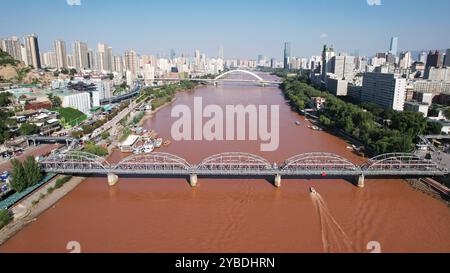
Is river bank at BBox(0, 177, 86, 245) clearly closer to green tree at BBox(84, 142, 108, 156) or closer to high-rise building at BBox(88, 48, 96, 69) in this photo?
green tree at BBox(84, 142, 108, 156)

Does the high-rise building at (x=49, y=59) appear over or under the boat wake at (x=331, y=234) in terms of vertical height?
over

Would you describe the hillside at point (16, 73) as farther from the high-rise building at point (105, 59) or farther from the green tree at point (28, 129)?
the high-rise building at point (105, 59)

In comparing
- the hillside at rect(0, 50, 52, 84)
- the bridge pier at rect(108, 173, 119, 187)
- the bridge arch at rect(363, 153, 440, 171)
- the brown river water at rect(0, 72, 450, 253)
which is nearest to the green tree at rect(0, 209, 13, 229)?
the brown river water at rect(0, 72, 450, 253)

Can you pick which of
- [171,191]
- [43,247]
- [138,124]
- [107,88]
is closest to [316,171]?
[171,191]

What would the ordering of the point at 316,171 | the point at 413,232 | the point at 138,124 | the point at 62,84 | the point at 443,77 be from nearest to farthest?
the point at 413,232 < the point at 316,171 < the point at 138,124 < the point at 62,84 < the point at 443,77

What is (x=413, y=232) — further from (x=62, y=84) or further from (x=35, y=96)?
A: (x=62, y=84)

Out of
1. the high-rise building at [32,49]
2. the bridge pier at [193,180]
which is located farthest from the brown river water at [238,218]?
the high-rise building at [32,49]
